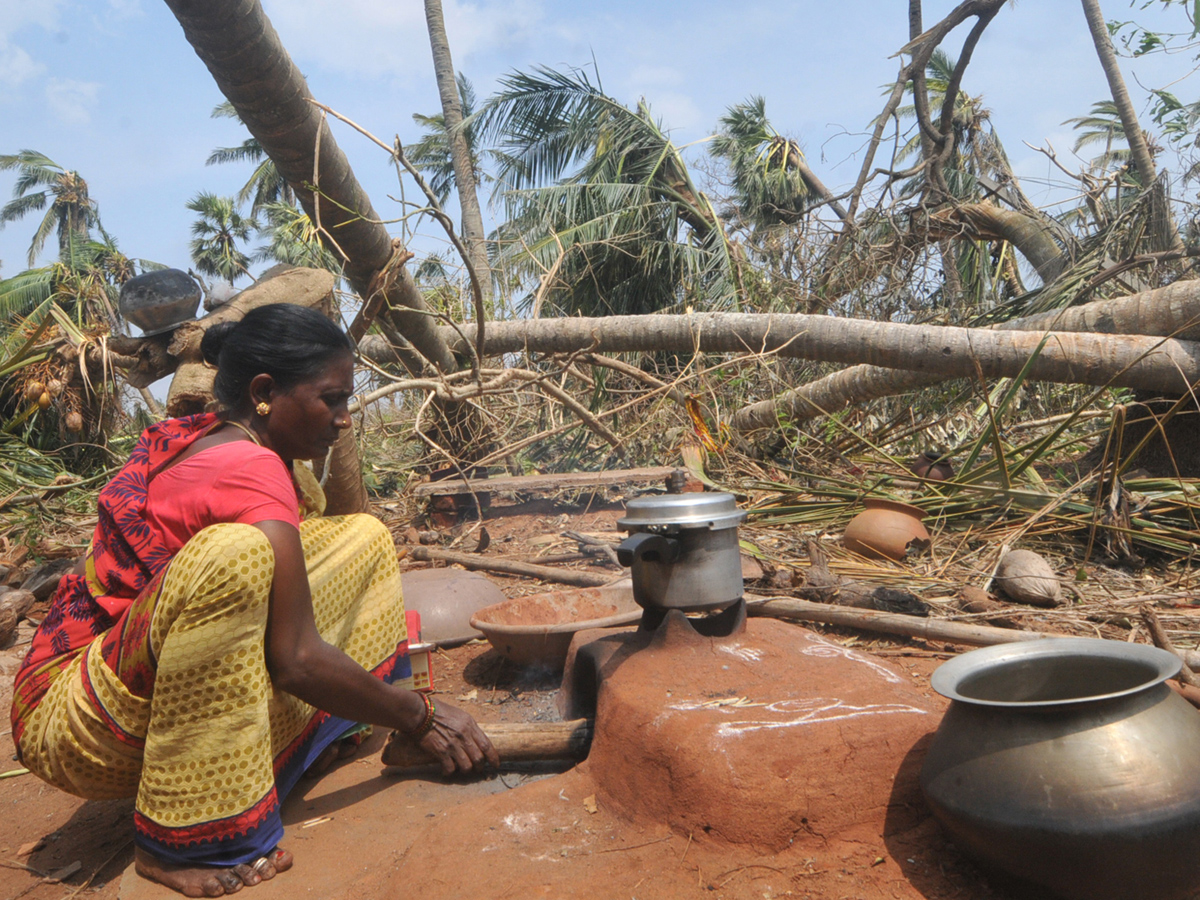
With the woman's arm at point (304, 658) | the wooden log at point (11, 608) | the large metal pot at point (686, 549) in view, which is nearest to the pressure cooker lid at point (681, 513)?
the large metal pot at point (686, 549)

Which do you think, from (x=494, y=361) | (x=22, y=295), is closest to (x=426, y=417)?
(x=494, y=361)

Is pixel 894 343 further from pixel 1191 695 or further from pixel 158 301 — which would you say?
pixel 158 301

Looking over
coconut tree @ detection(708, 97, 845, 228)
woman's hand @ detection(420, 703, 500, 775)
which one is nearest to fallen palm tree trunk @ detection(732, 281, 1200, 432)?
woman's hand @ detection(420, 703, 500, 775)

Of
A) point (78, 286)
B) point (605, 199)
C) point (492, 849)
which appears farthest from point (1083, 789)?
point (605, 199)

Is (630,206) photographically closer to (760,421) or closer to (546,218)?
(546,218)

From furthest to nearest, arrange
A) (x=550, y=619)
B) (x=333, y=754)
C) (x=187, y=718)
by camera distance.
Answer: (x=550, y=619)
(x=333, y=754)
(x=187, y=718)

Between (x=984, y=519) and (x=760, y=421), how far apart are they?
2.36 metres

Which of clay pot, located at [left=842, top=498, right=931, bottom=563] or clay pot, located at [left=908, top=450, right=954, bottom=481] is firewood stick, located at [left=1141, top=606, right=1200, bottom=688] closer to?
clay pot, located at [left=842, top=498, right=931, bottom=563]

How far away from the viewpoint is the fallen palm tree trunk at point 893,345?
389 cm

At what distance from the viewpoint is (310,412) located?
5.78 feet

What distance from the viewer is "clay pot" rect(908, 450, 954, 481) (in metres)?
4.24

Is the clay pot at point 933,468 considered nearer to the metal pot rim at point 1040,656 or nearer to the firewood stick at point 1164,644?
the firewood stick at point 1164,644

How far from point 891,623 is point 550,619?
122 cm

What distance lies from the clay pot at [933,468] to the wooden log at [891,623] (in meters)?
1.71
